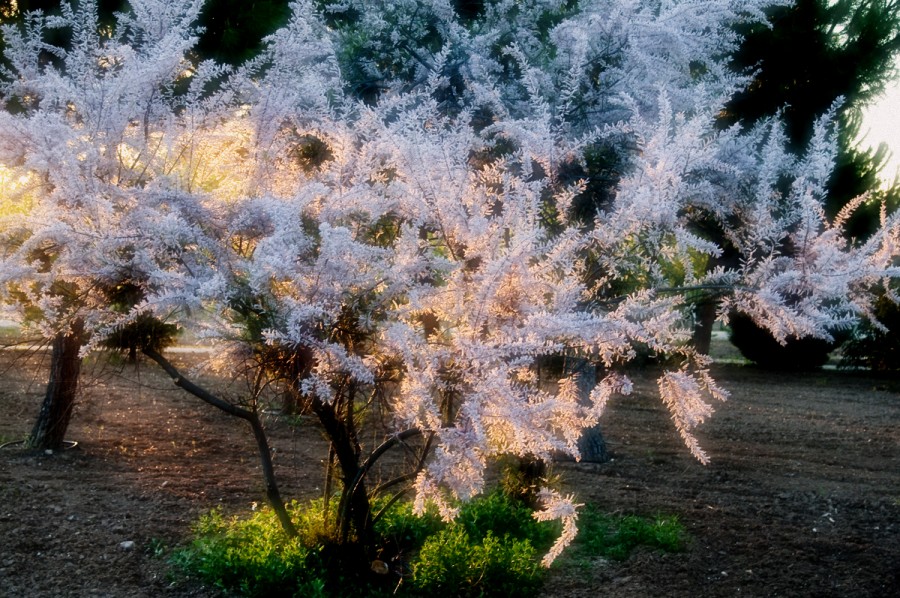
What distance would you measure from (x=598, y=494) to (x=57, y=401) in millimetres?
3864

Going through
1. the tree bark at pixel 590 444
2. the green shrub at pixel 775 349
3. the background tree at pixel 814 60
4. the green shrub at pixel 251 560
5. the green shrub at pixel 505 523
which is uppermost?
the background tree at pixel 814 60

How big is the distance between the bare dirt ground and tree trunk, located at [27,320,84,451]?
0.42 ft

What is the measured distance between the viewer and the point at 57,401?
6148mm

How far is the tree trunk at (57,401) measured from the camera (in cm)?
602

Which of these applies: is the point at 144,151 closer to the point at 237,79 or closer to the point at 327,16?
the point at 237,79

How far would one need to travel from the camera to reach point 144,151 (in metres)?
3.99

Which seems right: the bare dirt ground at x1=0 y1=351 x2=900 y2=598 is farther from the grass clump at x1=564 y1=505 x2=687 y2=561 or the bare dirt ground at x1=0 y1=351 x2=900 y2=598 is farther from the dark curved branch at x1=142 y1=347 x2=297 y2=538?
the dark curved branch at x1=142 y1=347 x2=297 y2=538

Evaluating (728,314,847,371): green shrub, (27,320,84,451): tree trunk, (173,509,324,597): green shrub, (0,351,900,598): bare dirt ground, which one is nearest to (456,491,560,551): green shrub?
(0,351,900,598): bare dirt ground

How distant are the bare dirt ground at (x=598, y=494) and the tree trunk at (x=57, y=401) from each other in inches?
5.0

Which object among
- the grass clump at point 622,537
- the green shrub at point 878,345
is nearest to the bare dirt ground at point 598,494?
the grass clump at point 622,537

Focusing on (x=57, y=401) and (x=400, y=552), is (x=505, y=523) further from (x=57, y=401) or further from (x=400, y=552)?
(x=57, y=401)

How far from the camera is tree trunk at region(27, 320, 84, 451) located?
19.8 ft

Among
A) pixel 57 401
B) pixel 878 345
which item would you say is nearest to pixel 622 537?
pixel 57 401

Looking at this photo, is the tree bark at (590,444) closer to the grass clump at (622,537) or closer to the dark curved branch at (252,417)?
the grass clump at (622,537)
